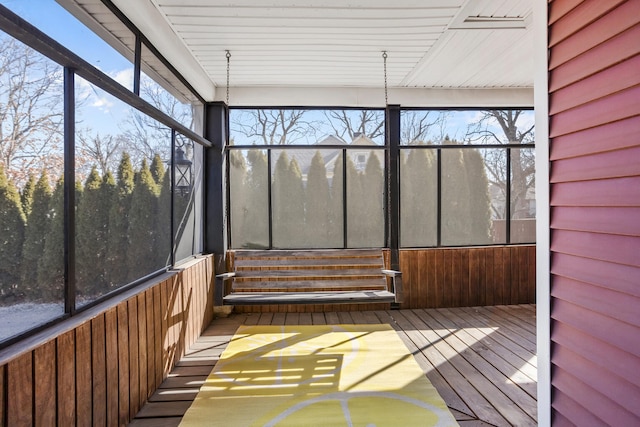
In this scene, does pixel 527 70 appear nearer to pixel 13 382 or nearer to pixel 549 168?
pixel 549 168

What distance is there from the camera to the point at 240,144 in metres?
4.58

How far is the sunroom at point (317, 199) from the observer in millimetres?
1433

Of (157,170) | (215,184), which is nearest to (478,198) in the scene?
(215,184)

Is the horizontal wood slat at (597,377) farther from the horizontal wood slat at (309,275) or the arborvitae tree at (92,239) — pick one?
the arborvitae tree at (92,239)

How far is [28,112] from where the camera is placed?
1.51 metres

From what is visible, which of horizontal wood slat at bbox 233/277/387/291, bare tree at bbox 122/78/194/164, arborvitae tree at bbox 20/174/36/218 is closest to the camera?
arborvitae tree at bbox 20/174/36/218

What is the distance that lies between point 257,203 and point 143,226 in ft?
6.47

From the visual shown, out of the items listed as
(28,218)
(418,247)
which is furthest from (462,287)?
(28,218)

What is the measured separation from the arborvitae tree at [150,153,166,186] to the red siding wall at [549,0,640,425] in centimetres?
263

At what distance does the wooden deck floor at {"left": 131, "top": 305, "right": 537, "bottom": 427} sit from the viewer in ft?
7.69

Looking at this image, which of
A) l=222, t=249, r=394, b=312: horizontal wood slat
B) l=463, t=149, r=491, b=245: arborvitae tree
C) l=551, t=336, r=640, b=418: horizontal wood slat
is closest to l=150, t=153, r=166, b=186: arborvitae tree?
l=222, t=249, r=394, b=312: horizontal wood slat

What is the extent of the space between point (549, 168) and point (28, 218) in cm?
224

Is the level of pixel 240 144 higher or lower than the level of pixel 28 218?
higher

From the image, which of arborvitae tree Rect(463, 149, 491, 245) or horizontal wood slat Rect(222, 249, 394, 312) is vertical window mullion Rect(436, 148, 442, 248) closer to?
→ arborvitae tree Rect(463, 149, 491, 245)
